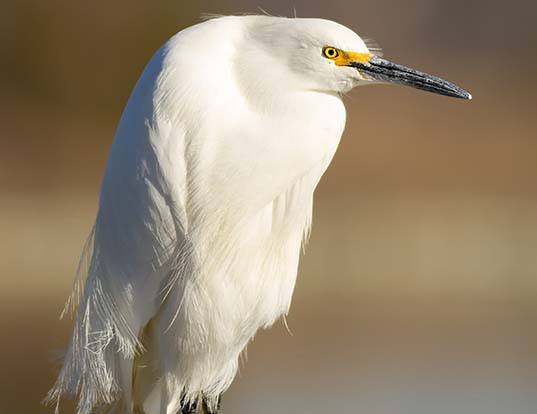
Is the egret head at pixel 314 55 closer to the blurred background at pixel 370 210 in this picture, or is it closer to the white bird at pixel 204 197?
the white bird at pixel 204 197

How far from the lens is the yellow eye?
2924 mm

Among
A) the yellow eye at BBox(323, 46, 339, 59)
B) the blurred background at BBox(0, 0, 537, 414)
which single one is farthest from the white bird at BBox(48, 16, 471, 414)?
the blurred background at BBox(0, 0, 537, 414)

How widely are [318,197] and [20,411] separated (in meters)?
5.27

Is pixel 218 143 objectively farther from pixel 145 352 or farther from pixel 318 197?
pixel 318 197

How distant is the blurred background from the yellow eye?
120 cm

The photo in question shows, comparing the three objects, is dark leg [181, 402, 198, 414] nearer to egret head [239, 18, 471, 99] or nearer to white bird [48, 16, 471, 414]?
white bird [48, 16, 471, 414]

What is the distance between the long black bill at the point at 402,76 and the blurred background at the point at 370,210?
3.80 feet

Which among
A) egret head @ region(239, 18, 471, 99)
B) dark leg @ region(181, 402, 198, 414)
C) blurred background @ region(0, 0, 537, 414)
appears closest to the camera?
egret head @ region(239, 18, 471, 99)

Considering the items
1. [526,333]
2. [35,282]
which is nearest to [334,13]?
[35,282]

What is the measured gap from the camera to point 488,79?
1300cm

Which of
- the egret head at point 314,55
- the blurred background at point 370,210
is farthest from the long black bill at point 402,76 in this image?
the blurred background at point 370,210

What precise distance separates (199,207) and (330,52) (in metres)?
0.48

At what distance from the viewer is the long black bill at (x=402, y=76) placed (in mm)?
2971

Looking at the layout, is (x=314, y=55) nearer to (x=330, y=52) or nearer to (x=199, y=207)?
(x=330, y=52)
